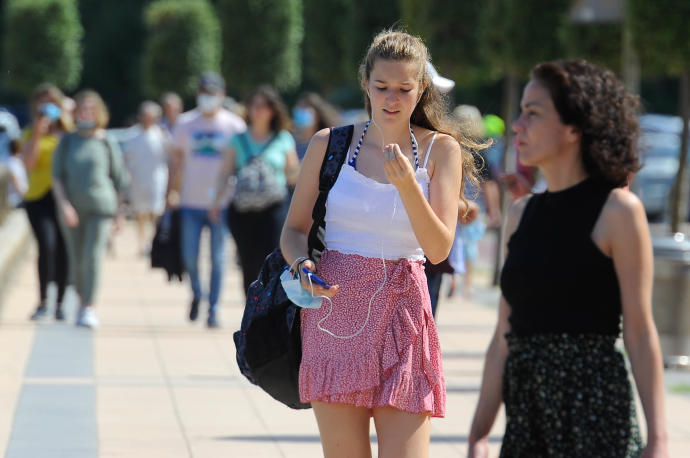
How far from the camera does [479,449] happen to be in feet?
10.5

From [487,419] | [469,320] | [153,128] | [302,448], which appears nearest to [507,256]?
[487,419]

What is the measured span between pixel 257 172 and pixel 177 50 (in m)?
25.9

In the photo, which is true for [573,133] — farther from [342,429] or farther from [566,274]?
[342,429]

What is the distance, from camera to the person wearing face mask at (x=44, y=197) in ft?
36.8

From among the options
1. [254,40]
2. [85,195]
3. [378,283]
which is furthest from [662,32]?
[254,40]

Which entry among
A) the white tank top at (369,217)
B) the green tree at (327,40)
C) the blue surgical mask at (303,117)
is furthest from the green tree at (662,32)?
the green tree at (327,40)

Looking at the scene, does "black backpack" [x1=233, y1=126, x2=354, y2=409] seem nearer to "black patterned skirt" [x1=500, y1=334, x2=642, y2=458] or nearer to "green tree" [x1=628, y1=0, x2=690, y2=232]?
"black patterned skirt" [x1=500, y1=334, x2=642, y2=458]

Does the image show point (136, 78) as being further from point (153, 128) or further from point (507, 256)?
point (507, 256)

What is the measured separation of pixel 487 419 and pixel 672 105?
42.8m

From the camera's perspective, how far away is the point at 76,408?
7270 millimetres

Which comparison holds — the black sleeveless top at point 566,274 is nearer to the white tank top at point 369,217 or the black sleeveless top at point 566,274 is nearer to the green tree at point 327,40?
the white tank top at point 369,217

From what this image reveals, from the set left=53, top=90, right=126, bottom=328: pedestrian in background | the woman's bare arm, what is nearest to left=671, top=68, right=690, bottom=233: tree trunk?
left=53, top=90, right=126, bottom=328: pedestrian in background

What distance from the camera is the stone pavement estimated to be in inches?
256

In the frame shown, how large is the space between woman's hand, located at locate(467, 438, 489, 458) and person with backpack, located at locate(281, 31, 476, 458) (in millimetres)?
673
